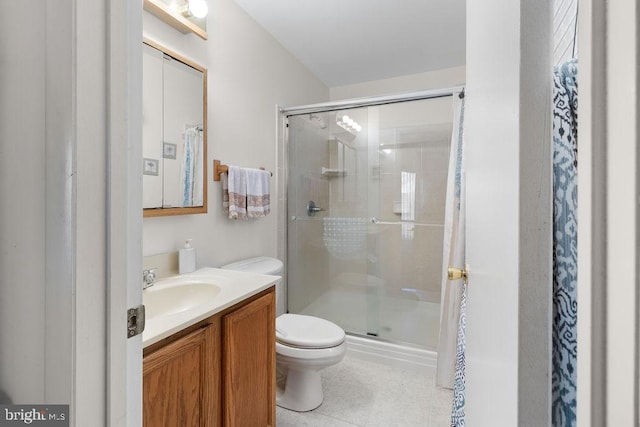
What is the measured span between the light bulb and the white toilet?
1303 mm

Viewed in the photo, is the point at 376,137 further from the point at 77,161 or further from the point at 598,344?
the point at 598,344

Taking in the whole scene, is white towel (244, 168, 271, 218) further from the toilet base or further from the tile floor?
the tile floor

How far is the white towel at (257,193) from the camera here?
1.84 m

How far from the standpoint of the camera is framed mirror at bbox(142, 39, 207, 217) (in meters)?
1.35

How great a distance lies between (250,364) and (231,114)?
1.37 metres

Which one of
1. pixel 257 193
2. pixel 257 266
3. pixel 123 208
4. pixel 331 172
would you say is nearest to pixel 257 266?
pixel 257 266

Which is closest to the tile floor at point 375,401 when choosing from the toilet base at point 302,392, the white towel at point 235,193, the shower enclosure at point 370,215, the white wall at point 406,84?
the toilet base at point 302,392

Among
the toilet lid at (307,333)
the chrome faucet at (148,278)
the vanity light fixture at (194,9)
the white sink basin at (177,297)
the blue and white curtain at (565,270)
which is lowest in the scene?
the toilet lid at (307,333)

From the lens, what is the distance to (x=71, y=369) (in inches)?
21.5

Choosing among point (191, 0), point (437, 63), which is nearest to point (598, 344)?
point (191, 0)

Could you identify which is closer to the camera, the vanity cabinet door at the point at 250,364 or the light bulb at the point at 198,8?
the vanity cabinet door at the point at 250,364

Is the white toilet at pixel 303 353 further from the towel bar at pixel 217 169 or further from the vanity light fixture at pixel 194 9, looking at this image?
the vanity light fixture at pixel 194 9

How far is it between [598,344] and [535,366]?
113 mm

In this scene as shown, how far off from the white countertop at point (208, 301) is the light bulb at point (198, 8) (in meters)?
1.25
